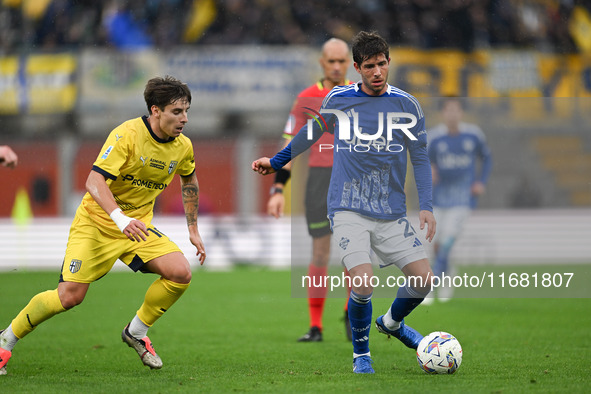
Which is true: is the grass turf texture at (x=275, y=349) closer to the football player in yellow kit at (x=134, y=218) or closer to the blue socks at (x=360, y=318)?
the blue socks at (x=360, y=318)

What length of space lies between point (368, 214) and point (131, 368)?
6.62 ft

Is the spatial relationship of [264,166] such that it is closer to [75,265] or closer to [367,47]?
[367,47]

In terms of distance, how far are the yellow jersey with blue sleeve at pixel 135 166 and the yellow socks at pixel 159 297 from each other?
451 millimetres

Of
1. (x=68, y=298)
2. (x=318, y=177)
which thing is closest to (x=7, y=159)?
(x=68, y=298)

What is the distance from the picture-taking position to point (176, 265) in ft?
18.3

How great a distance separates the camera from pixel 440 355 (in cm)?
530

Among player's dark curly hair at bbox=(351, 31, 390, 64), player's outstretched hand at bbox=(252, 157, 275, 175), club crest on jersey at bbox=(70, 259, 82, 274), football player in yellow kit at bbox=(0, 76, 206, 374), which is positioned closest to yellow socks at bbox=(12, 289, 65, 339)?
football player in yellow kit at bbox=(0, 76, 206, 374)

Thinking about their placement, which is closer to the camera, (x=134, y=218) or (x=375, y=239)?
(x=375, y=239)

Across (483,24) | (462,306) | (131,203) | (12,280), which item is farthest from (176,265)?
(483,24)

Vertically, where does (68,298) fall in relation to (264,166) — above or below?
below

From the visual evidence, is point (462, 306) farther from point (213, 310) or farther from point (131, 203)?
point (131, 203)

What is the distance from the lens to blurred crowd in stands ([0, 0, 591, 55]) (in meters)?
18.9

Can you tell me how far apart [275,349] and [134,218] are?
188cm

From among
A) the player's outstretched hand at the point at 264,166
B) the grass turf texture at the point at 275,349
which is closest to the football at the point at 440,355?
the grass turf texture at the point at 275,349
